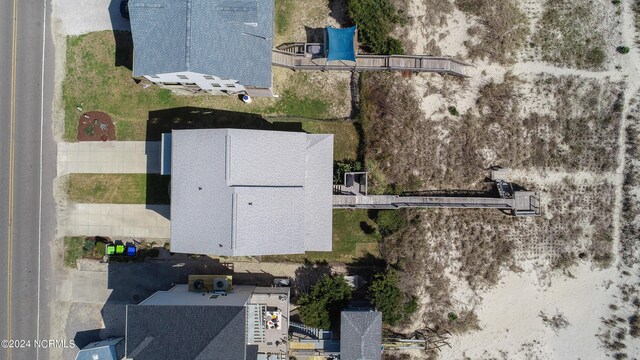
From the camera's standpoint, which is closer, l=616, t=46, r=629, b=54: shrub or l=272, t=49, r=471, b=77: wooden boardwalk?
l=272, t=49, r=471, b=77: wooden boardwalk

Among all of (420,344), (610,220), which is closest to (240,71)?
(420,344)

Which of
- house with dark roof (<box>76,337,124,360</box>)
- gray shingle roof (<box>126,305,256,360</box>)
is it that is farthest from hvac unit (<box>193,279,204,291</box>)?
house with dark roof (<box>76,337,124,360</box>)

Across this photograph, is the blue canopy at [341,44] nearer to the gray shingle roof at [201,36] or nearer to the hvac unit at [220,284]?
the gray shingle roof at [201,36]

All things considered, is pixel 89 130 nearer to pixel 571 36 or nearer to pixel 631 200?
pixel 571 36

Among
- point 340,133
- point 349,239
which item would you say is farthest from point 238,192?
point 349,239

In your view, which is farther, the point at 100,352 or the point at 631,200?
the point at 631,200

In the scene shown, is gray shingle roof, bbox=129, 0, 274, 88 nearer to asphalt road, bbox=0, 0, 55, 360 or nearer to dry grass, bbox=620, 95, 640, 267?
asphalt road, bbox=0, 0, 55, 360

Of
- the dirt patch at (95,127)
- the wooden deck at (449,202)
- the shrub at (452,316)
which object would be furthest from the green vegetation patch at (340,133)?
the dirt patch at (95,127)
